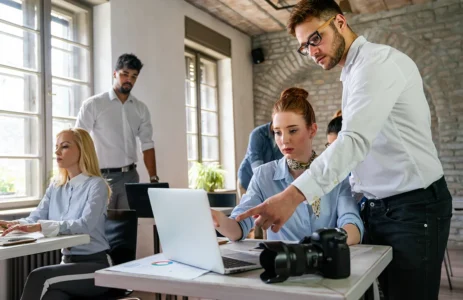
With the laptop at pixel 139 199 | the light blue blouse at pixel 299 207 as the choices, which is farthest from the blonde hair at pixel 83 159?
the light blue blouse at pixel 299 207

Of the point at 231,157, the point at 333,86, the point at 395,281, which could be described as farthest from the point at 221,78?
the point at 395,281

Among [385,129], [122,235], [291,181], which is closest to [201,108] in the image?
[122,235]

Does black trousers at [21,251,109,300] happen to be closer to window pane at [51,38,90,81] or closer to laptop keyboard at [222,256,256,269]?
laptop keyboard at [222,256,256,269]

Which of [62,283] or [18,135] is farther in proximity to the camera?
[18,135]

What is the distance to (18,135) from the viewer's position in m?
3.71

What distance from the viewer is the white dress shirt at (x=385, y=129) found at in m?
1.28

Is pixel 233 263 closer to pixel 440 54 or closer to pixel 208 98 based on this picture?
pixel 208 98

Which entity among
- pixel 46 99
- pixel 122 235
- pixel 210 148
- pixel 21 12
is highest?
pixel 21 12

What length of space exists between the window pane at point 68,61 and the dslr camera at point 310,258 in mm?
3589

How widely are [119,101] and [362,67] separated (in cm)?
293

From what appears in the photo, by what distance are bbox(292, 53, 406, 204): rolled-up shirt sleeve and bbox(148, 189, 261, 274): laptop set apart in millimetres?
277

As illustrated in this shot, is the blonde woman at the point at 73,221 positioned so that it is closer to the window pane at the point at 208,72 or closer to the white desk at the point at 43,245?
the white desk at the point at 43,245

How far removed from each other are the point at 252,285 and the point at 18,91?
133 inches

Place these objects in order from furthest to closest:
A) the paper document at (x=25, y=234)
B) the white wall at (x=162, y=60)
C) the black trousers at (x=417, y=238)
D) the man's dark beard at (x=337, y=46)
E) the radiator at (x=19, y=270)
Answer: the white wall at (x=162, y=60), the radiator at (x=19, y=270), the paper document at (x=25, y=234), the man's dark beard at (x=337, y=46), the black trousers at (x=417, y=238)
